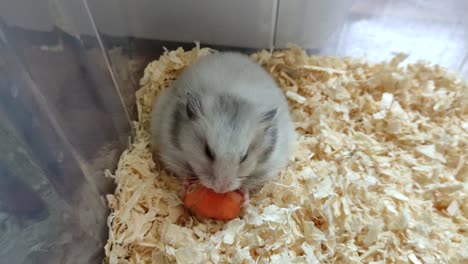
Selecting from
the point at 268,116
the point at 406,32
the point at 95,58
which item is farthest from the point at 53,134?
the point at 406,32

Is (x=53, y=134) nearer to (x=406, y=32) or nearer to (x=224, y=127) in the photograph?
(x=224, y=127)

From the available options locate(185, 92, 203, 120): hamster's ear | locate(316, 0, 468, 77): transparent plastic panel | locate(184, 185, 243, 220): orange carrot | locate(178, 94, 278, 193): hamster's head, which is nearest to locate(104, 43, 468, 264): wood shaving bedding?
locate(184, 185, 243, 220): orange carrot

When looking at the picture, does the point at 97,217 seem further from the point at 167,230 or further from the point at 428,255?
the point at 428,255

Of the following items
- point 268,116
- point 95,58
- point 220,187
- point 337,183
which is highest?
point 95,58

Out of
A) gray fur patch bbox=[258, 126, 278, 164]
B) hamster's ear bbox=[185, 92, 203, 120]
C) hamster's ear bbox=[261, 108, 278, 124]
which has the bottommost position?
gray fur patch bbox=[258, 126, 278, 164]

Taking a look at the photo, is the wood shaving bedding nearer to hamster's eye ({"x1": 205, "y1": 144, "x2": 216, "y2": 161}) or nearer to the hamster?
the hamster

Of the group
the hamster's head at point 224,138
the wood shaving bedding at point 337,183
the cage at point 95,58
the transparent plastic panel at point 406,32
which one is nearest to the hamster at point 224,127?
the hamster's head at point 224,138

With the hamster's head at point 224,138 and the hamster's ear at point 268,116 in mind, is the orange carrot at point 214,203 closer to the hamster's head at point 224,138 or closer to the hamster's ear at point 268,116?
the hamster's head at point 224,138
